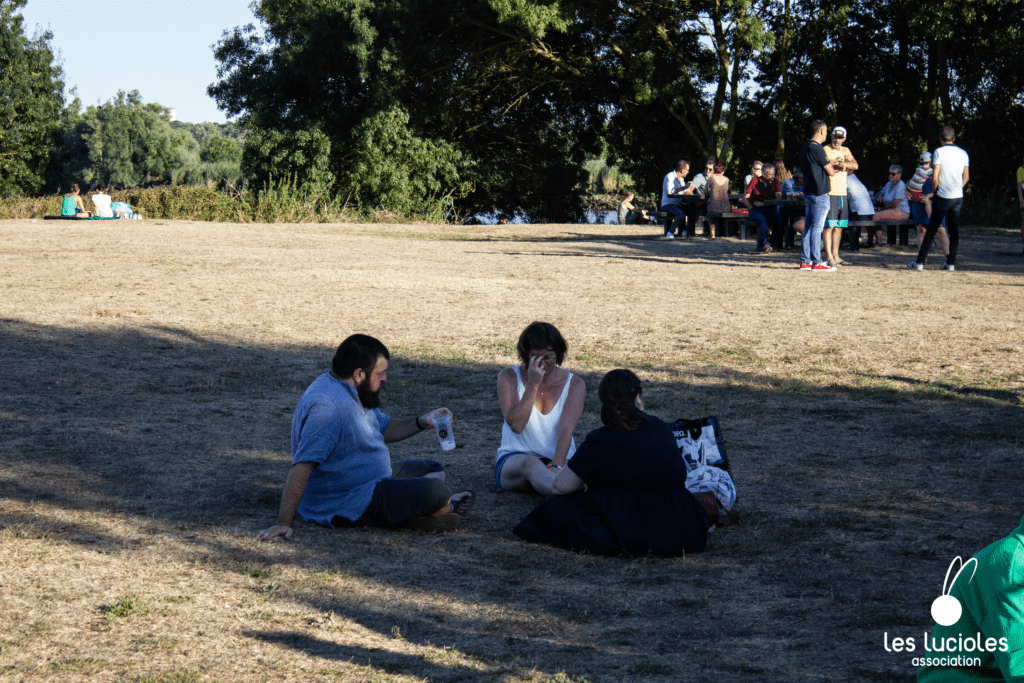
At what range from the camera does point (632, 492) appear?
16.3 feet

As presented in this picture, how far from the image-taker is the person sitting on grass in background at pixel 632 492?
4902 mm

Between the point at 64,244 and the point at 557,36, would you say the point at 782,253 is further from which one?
the point at 557,36

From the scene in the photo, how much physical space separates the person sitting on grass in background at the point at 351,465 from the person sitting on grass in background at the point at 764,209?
1334 centimetres

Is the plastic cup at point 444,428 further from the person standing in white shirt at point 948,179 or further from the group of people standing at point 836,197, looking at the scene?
the person standing in white shirt at point 948,179

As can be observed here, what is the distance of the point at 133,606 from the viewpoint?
4.18 metres

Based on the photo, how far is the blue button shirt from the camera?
5.05 metres

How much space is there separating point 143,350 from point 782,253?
1132cm

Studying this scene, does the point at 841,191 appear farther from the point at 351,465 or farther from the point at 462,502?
the point at 351,465

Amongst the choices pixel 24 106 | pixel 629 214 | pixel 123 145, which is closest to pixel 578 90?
pixel 629 214

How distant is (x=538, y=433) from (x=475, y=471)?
2.73 ft

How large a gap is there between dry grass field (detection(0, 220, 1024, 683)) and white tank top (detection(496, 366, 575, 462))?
332 mm

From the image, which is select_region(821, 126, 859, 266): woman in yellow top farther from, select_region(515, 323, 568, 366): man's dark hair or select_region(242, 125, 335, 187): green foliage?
select_region(242, 125, 335, 187): green foliage

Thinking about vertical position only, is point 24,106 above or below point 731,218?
above
